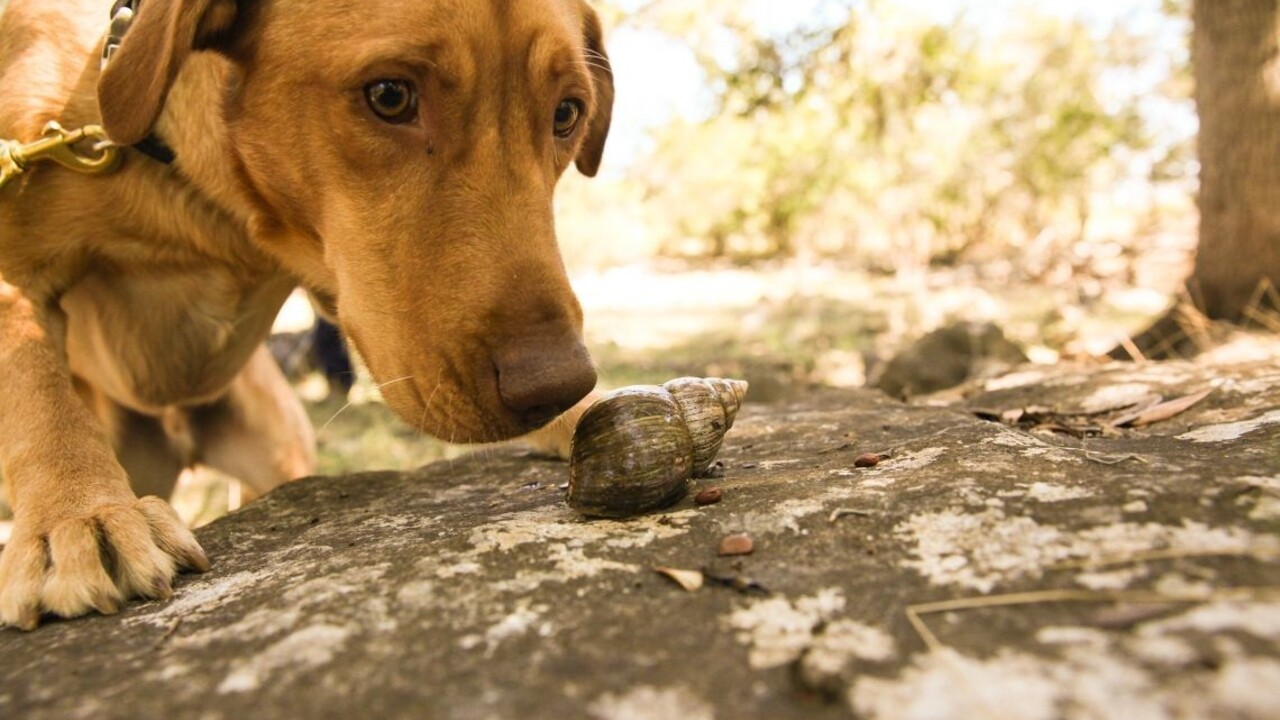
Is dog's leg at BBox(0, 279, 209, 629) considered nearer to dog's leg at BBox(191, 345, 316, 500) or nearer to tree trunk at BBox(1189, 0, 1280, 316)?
dog's leg at BBox(191, 345, 316, 500)

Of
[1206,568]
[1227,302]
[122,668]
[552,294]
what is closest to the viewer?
[1206,568]

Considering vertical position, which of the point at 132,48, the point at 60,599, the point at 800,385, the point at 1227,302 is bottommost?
the point at 800,385

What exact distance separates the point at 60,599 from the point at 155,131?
1.47 metres

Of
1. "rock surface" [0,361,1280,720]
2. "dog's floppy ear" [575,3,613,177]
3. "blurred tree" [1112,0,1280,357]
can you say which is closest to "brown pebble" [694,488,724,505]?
"rock surface" [0,361,1280,720]

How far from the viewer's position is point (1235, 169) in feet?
17.0

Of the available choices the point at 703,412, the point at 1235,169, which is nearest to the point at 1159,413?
the point at 703,412

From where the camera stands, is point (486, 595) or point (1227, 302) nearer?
point (486, 595)

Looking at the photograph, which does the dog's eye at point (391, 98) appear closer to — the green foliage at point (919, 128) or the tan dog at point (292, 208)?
the tan dog at point (292, 208)

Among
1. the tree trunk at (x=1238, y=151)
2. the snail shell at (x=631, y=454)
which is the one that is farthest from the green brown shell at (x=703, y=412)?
the tree trunk at (x=1238, y=151)

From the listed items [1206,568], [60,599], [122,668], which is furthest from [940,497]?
[60,599]

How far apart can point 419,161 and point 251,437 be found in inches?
89.0

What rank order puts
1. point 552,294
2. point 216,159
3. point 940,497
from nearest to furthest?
point 940,497 < point 552,294 < point 216,159

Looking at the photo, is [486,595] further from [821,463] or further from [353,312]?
[353,312]

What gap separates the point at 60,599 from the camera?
5.63ft
